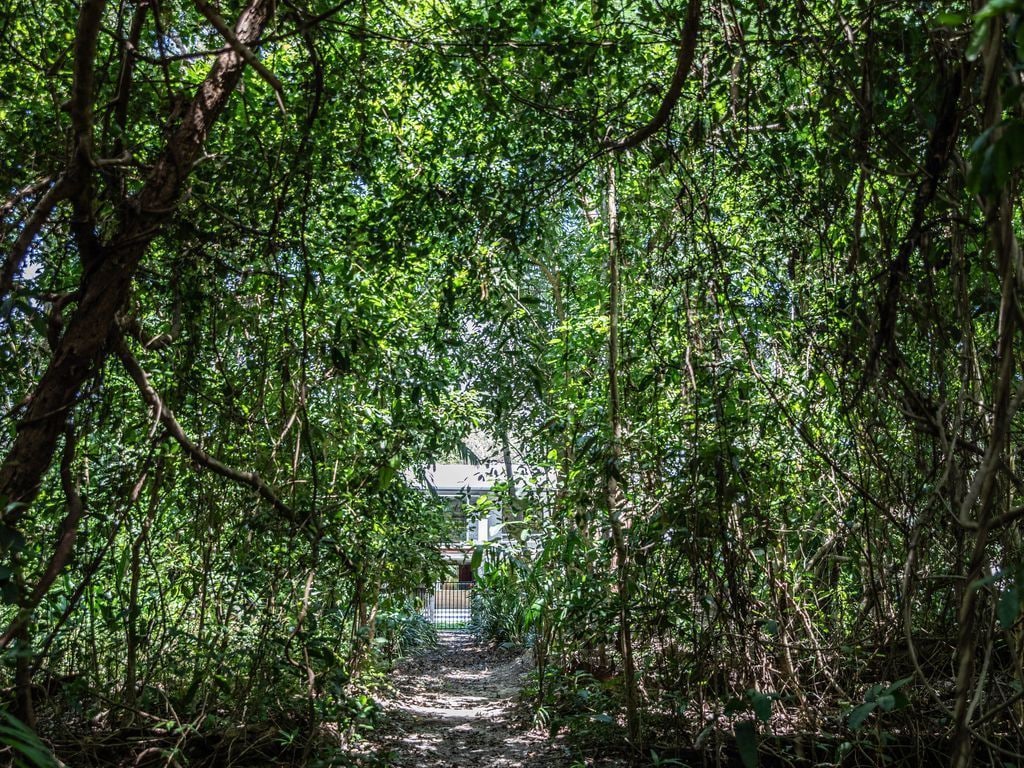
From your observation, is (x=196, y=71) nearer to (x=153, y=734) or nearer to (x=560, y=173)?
(x=560, y=173)

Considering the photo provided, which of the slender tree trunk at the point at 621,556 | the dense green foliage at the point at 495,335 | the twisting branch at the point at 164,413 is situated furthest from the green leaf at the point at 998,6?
the slender tree trunk at the point at 621,556

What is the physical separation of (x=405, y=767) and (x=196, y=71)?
442 centimetres

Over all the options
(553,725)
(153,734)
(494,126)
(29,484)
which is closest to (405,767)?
(553,725)

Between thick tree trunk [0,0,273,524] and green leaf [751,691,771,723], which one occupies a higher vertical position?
thick tree trunk [0,0,273,524]

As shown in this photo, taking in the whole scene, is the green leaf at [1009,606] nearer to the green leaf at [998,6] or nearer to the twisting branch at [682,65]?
the green leaf at [998,6]

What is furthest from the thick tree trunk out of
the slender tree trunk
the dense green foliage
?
the slender tree trunk

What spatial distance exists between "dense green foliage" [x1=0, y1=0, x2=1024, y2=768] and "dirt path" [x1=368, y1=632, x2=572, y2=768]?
1.94 ft

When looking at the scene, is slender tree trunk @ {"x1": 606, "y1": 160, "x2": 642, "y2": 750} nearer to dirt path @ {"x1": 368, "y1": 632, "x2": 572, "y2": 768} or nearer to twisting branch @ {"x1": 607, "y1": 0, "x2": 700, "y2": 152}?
dirt path @ {"x1": 368, "y1": 632, "x2": 572, "y2": 768}

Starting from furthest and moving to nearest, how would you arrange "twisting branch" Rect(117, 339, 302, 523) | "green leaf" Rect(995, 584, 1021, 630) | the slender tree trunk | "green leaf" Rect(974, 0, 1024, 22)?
the slender tree trunk
"twisting branch" Rect(117, 339, 302, 523)
"green leaf" Rect(995, 584, 1021, 630)
"green leaf" Rect(974, 0, 1024, 22)

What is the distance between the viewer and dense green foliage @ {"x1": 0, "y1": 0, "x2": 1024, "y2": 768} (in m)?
2.80

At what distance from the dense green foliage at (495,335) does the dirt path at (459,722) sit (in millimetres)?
591

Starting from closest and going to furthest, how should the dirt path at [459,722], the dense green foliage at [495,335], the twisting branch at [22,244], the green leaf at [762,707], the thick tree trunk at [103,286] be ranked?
the twisting branch at [22,244] < the green leaf at [762,707] < the thick tree trunk at [103,286] < the dense green foliage at [495,335] < the dirt path at [459,722]

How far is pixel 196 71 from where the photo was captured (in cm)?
488

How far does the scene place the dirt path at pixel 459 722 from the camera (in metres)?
5.53
